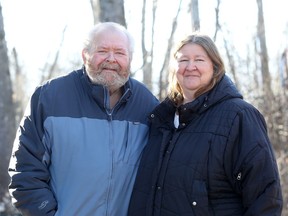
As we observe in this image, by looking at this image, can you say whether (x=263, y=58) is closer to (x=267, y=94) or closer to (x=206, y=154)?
(x=267, y=94)

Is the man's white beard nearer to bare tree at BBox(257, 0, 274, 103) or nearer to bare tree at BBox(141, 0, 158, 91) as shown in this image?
bare tree at BBox(257, 0, 274, 103)

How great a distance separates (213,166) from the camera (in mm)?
3615

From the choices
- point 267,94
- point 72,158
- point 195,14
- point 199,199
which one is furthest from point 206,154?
point 267,94

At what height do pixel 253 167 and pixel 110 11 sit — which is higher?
pixel 110 11

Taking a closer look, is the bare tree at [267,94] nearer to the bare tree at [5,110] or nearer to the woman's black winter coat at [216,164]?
the bare tree at [5,110]

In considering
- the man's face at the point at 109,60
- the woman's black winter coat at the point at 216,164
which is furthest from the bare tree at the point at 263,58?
the woman's black winter coat at the point at 216,164

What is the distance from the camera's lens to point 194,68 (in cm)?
390

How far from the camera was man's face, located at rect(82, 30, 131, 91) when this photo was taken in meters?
4.32

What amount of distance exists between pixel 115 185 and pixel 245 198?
1001mm

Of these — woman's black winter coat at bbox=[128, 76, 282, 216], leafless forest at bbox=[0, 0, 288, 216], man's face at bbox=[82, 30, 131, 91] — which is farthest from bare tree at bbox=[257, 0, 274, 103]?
woman's black winter coat at bbox=[128, 76, 282, 216]

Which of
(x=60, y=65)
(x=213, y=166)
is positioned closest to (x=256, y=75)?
(x=213, y=166)

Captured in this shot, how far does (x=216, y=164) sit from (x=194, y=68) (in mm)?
696

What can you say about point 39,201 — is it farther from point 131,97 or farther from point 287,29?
point 287,29

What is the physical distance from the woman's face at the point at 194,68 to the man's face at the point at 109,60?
55 cm
